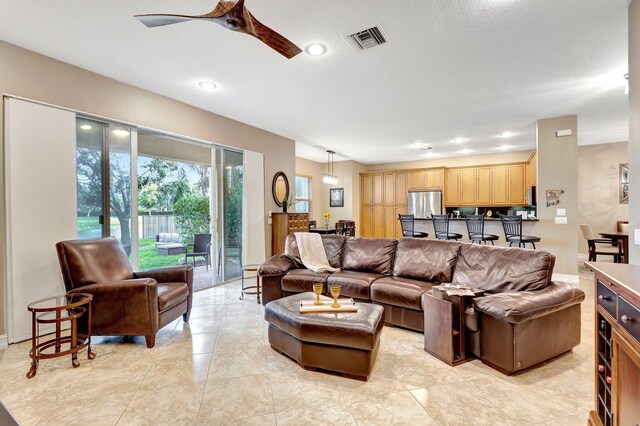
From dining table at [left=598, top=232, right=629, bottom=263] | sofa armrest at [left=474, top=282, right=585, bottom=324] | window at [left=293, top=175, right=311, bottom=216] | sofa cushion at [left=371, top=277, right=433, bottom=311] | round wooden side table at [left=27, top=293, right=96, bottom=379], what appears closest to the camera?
sofa armrest at [left=474, top=282, right=585, bottom=324]

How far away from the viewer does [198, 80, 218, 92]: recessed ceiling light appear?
3.54 meters

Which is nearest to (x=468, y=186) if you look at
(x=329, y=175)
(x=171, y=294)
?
(x=329, y=175)

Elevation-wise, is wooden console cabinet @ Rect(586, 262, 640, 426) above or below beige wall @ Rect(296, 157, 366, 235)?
below

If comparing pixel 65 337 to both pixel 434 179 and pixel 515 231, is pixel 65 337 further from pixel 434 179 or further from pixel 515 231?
pixel 434 179

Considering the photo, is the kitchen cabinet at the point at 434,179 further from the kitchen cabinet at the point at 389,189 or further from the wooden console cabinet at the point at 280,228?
the wooden console cabinet at the point at 280,228

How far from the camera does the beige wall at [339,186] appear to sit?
8.84 meters

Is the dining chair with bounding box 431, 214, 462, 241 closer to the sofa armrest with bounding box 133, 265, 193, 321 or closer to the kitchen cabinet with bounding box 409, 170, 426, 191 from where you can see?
the kitchen cabinet with bounding box 409, 170, 426, 191

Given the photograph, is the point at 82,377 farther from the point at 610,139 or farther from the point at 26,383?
the point at 610,139

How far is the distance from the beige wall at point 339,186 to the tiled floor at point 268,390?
6.32 meters

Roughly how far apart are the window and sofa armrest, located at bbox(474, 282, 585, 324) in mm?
6417

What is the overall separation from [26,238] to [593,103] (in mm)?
7164

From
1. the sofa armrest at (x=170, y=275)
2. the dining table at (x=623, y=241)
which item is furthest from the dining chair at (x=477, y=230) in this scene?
the sofa armrest at (x=170, y=275)

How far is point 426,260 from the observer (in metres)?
3.38

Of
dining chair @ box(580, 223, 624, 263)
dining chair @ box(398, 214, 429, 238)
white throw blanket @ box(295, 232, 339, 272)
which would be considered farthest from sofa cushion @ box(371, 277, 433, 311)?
dining chair @ box(580, 223, 624, 263)
